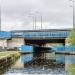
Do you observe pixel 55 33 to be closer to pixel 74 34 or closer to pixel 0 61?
pixel 74 34

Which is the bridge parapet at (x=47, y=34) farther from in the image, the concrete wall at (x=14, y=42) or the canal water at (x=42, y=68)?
the canal water at (x=42, y=68)

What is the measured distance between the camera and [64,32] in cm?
7850

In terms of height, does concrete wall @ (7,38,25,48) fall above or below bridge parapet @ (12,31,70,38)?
below

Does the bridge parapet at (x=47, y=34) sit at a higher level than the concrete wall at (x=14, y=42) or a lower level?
higher

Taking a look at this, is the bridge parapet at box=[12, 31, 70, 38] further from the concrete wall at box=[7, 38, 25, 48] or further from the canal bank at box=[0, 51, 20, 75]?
the canal bank at box=[0, 51, 20, 75]

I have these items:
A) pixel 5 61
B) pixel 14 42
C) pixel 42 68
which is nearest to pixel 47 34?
pixel 14 42

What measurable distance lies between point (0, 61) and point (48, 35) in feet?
166

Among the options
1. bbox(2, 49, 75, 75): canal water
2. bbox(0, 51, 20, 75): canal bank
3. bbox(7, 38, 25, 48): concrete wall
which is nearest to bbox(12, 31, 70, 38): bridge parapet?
bbox(7, 38, 25, 48): concrete wall

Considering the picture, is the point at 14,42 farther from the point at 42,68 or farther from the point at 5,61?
the point at 42,68

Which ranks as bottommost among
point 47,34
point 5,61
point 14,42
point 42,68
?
point 42,68

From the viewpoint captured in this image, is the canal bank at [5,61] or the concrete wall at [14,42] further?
Answer: the concrete wall at [14,42]

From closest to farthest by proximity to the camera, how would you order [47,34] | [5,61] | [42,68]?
[42,68] → [5,61] → [47,34]

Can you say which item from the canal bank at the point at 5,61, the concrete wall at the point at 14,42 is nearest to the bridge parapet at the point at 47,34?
the concrete wall at the point at 14,42

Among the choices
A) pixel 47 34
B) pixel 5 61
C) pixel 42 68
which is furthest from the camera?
pixel 47 34
